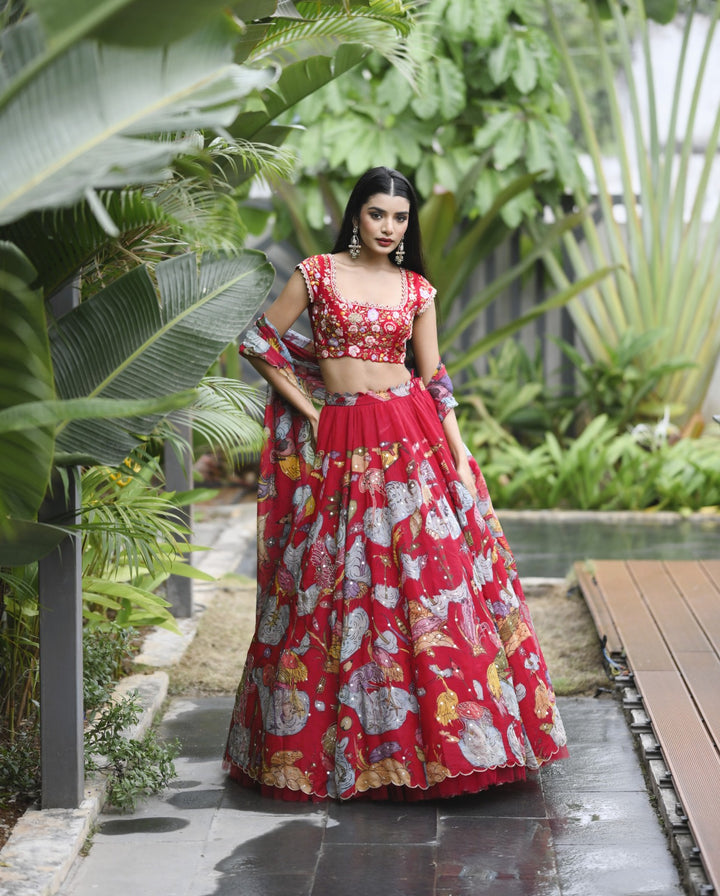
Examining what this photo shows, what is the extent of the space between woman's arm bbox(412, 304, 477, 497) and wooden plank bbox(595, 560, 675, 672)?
1241 millimetres

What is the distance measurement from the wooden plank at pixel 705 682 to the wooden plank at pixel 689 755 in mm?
27

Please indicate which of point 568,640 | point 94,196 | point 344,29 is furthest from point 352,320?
point 568,640

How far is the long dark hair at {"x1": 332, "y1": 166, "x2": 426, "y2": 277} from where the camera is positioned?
364cm

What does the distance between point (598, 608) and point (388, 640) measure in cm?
223

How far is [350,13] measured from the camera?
380cm

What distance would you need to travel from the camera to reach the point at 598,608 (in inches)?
217

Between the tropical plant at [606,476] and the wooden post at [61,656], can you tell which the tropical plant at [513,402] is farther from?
the wooden post at [61,656]

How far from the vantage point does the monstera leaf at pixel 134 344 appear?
282cm

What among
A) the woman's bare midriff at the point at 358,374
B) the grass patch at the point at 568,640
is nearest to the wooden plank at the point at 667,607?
the grass patch at the point at 568,640

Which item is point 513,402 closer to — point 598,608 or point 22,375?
point 598,608

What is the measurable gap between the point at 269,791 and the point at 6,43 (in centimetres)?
225

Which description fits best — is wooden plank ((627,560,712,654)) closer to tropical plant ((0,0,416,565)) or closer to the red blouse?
the red blouse

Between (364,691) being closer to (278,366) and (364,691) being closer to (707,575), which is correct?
(278,366)

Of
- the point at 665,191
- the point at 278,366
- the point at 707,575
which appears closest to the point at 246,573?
the point at 707,575
